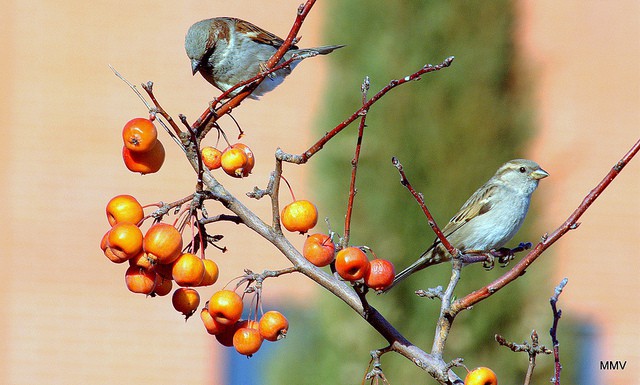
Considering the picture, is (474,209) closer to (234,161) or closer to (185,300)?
(234,161)

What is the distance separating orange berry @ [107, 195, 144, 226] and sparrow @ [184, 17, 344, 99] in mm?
1800

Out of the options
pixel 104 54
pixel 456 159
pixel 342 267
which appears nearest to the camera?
pixel 342 267

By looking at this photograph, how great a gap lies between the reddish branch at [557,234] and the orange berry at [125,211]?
570 mm

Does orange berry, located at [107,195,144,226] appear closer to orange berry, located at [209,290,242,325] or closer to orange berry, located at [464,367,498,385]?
orange berry, located at [209,290,242,325]

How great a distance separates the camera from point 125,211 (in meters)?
1.57

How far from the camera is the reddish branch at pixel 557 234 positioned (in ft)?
4.56

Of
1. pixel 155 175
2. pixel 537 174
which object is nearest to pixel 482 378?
pixel 537 174

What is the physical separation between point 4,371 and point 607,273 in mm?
5008

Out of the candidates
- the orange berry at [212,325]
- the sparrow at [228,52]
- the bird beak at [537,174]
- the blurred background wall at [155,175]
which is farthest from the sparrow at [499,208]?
the blurred background wall at [155,175]

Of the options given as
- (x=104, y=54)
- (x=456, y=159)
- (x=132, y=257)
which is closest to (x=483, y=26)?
(x=456, y=159)

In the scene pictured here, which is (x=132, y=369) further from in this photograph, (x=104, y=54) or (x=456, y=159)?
(x=456, y=159)

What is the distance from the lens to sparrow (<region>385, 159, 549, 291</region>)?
11.4 ft

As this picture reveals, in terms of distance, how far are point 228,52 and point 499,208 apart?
124cm

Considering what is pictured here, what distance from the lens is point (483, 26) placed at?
5.05 m
